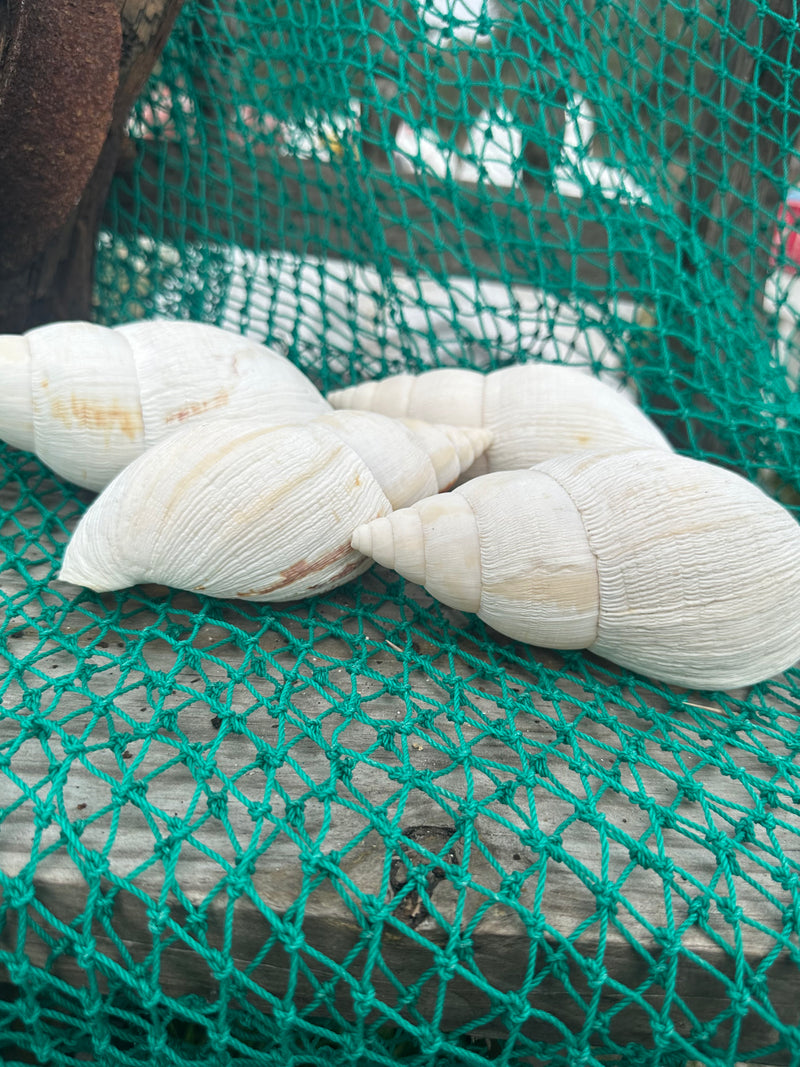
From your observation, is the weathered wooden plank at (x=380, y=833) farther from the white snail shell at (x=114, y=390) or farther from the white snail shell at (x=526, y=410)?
the white snail shell at (x=526, y=410)

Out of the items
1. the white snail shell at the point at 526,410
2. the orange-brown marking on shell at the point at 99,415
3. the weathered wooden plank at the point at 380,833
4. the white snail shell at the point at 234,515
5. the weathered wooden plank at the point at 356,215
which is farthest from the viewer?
the weathered wooden plank at the point at 356,215

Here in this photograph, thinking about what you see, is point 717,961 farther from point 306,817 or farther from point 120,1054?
point 120,1054

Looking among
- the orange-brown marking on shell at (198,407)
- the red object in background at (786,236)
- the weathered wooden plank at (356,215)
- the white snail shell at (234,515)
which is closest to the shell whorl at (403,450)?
the white snail shell at (234,515)

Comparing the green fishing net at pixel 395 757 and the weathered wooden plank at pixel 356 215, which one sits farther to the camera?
the weathered wooden plank at pixel 356 215

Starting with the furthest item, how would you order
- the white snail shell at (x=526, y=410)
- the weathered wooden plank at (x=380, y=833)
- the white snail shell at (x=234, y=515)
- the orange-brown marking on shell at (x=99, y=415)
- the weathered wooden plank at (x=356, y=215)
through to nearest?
the weathered wooden plank at (x=356, y=215)
the white snail shell at (x=526, y=410)
the orange-brown marking on shell at (x=99, y=415)
the white snail shell at (x=234, y=515)
the weathered wooden plank at (x=380, y=833)

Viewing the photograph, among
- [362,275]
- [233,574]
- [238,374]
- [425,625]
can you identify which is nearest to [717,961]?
[425,625]

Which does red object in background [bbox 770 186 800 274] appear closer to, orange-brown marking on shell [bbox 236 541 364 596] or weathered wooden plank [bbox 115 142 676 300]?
weathered wooden plank [bbox 115 142 676 300]
